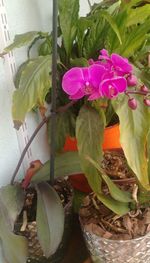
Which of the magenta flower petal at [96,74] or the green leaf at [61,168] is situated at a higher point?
the magenta flower petal at [96,74]

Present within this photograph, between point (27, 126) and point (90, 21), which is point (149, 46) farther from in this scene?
point (27, 126)

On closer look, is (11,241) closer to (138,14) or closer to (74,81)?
(74,81)

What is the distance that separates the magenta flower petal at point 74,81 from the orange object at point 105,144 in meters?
0.36

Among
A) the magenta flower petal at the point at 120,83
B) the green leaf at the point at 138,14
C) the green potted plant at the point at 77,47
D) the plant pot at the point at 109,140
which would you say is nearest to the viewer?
the magenta flower petal at the point at 120,83

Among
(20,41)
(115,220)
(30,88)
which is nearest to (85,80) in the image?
(30,88)

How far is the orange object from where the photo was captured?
1060mm

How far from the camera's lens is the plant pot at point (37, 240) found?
896 millimetres

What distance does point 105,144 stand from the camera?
1.08m

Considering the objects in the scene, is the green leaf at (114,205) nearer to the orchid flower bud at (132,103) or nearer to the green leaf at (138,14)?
the orchid flower bud at (132,103)

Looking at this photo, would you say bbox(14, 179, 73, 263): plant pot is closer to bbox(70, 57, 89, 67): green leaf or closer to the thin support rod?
the thin support rod

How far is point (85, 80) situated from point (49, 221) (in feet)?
1.04

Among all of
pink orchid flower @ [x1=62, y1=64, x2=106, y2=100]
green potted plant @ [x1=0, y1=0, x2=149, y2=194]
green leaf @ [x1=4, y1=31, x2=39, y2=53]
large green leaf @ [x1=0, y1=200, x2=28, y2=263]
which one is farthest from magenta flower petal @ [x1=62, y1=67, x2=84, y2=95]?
large green leaf @ [x1=0, y1=200, x2=28, y2=263]

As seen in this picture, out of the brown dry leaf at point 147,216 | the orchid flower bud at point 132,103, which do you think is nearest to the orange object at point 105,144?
the brown dry leaf at point 147,216

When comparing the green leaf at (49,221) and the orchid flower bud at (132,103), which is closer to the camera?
the orchid flower bud at (132,103)
